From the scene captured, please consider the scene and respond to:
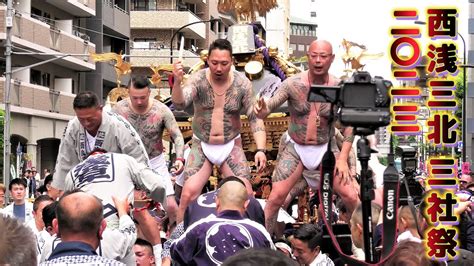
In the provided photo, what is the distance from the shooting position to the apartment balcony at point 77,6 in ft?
137

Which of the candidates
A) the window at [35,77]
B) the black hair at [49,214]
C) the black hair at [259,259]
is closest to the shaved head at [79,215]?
the black hair at [259,259]

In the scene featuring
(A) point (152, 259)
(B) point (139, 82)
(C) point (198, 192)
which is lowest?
(A) point (152, 259)

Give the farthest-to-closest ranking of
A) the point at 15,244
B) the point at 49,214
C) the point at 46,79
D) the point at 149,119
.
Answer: the point at 46,79, the point at 149,119, the point at 49,214, the point at 15,244

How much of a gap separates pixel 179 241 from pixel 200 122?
12.3 ft

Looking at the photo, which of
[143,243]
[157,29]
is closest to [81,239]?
[143,243]

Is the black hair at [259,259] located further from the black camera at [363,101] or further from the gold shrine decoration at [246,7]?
the gold shrine decoration at [246,7]

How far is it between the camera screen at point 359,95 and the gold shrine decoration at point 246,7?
9545mm

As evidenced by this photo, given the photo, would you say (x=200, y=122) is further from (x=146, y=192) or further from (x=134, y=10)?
(x=134, y=10)

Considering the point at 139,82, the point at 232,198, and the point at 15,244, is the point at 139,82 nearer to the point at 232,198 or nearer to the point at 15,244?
the point at 232,198

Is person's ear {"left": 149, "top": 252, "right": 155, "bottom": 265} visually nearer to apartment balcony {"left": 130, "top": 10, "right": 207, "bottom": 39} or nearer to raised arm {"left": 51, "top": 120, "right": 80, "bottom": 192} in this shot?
raised arm {"left": 51, "top": 120, "right": 80, "bottom": 192}

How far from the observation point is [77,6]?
42938mm

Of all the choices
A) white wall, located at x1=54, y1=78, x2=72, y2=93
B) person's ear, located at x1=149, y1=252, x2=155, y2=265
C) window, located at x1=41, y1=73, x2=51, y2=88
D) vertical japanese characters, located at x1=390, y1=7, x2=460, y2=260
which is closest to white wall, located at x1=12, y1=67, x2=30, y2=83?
window, located at x1=41, y1=73, x2=51, y2=88

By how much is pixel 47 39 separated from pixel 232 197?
34.2 meters

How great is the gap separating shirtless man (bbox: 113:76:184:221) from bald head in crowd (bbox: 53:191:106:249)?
206 inches
